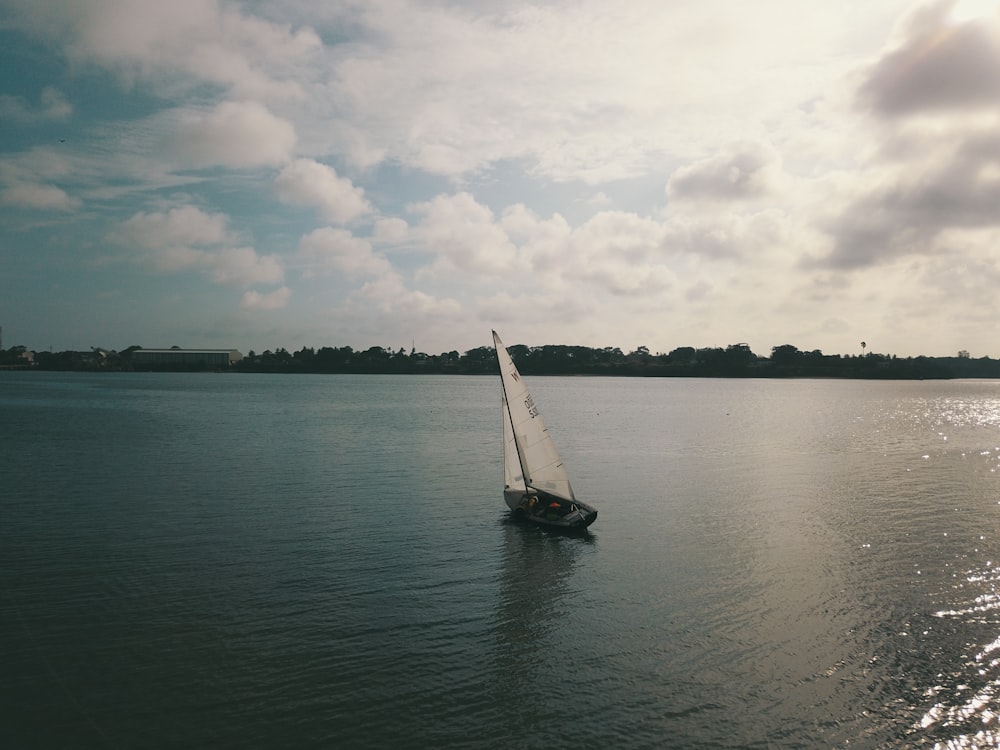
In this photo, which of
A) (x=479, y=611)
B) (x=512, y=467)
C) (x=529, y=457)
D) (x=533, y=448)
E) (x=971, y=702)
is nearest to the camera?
(x=971, y=702)

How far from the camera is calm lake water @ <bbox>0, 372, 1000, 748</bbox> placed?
19.3m

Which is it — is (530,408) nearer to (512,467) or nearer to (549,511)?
(512,467)

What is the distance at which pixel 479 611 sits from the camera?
90.6 ft

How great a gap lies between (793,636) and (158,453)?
65.6 m

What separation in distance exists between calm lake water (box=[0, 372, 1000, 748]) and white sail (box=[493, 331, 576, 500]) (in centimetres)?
389

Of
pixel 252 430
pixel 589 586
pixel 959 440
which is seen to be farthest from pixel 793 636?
pixel 959 440

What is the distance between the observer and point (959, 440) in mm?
97750

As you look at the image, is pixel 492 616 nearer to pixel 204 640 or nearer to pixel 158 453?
pixel 204 640

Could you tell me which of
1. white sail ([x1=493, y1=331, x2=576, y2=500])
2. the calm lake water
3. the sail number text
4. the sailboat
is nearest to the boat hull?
the sailboat

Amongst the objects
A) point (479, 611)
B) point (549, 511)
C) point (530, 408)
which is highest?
point (530, 408)

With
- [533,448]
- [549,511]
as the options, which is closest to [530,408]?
[533,448]

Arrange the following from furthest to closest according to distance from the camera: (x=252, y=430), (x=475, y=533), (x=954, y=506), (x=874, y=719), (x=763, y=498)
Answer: (x=252, y=430)
(x=763, y=498)
(x=954, y=506)
(x=475, y=533)
(x=874, y=719)

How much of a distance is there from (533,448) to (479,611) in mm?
17608

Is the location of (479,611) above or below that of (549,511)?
below
